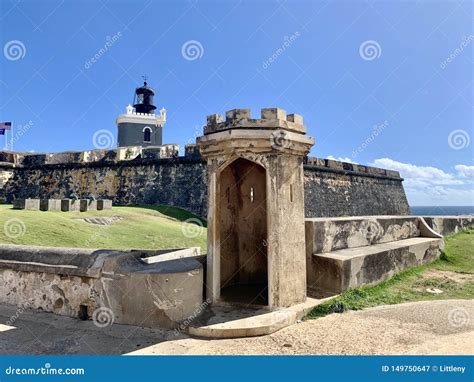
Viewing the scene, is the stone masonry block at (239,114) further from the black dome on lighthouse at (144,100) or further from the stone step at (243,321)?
the black dome on lighthouse at (144,100)

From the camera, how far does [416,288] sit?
619 centimetres

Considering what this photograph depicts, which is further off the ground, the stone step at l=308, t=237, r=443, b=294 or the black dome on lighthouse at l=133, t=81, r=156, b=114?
the black dome on lighthouse at l=133, t=81, r=156, b=114

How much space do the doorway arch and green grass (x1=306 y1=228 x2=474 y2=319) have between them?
1.71m

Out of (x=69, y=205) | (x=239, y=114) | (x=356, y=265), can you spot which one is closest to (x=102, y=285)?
(x=239, y=114)

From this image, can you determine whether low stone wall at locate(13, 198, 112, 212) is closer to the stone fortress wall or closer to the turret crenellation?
the stone fortress wall

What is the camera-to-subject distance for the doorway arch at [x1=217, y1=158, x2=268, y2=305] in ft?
21.2

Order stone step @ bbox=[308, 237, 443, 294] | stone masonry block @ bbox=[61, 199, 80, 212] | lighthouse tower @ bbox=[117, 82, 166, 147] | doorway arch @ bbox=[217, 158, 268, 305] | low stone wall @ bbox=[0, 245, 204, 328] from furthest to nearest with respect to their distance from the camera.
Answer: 1. lighthouse tower @ bbox=[117, 82, 166, 147]
2. stone masonry block @ bbox=[61, 199, 80, 212]
3. doorway arch @ bbox=[217, 158, 268, 305]
4. stone step @ bbox=[308, 237, 443, 294]
5. low stone wall @ bbox=[0, 245, 204, 328]

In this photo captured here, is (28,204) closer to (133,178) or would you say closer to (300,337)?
(133,178)

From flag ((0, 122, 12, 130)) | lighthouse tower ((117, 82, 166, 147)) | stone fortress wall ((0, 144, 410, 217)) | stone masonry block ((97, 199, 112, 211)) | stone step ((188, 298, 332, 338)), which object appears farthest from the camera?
lighthouse tower ((117, 82, 166, 147))

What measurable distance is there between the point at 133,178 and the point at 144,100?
19.5 metres

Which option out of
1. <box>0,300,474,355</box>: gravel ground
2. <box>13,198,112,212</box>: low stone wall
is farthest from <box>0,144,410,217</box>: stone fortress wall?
<box>0,300,474,355</box>: gravel ground

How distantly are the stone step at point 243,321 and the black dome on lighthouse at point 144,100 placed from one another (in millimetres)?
34457

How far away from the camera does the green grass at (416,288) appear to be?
5080mm

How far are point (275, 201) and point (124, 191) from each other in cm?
1643
